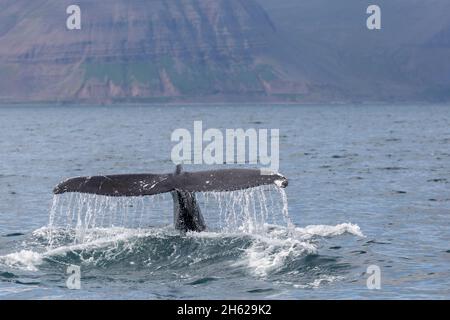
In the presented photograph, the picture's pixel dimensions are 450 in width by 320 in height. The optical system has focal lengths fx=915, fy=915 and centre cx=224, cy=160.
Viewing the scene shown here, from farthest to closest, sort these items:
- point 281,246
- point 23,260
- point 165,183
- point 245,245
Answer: point 245,245, point 281,246, point 23,260, point 165,183

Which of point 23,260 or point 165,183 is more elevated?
point 165,183

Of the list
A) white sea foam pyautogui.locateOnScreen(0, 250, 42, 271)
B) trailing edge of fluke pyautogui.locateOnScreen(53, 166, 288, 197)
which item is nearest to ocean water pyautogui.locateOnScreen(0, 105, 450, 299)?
white sea foam pyautogui.locateOnScreen(0, 250, 42, 271)

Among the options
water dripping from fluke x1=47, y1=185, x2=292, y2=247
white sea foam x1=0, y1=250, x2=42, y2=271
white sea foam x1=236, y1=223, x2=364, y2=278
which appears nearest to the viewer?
white sea foam x1=236, y1=223, x2=364, y2=278

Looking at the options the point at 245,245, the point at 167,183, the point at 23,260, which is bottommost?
the point at 23,260

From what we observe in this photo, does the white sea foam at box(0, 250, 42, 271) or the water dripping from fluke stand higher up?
the water dripping from fluke

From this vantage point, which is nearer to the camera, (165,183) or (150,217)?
(165,183)

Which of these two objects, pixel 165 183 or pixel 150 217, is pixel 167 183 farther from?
pixel 150 217

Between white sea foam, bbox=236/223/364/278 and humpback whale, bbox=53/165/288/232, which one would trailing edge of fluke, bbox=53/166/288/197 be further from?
white sea foam, bbox=236/223/364/278

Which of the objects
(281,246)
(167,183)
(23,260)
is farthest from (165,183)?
(23,260)

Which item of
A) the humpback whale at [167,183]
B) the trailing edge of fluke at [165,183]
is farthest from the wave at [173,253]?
the trailing edge of fluke at [165,183]

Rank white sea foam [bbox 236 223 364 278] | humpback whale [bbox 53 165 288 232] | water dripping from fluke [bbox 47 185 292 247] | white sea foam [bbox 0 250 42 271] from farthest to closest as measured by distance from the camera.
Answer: water dripping from fluke [bbox 47 185 292 247]
white sea foam [bbox 0 250 42 271]
white sea foam [bbox 236 223 364 278]
humpback whale [bbox 53 165 288 232]

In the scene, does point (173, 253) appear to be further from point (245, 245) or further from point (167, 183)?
point (167, 183)

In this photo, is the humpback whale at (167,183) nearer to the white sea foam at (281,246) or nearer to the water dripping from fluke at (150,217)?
the white sea foam at (281,246)

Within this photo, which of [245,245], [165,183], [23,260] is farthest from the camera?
[245,245]
